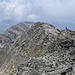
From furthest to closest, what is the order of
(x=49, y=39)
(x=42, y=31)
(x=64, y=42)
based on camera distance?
(x=42, y=31), (x=49, y=39), (x=64, y=42)

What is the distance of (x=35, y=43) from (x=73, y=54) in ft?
236

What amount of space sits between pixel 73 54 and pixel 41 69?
42.9 ft

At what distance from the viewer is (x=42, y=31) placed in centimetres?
14650

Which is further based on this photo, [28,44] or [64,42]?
[28,44]

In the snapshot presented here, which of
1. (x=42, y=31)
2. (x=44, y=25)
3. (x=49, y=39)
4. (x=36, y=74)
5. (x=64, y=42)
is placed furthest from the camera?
(x=44, y=25)

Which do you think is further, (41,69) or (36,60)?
(36,60)

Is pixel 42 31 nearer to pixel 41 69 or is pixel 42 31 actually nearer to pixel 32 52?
pixel 32 52

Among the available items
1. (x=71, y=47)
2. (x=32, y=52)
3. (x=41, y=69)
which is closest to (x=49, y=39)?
(x=32, y=52)

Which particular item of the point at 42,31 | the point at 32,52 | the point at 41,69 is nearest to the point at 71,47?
the point at 41,69

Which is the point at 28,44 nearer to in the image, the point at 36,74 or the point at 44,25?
the point at 44,25

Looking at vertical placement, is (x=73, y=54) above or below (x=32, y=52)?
below

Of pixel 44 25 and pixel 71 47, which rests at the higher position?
pixel 44 25

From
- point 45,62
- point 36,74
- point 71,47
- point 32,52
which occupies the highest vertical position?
point 32,52

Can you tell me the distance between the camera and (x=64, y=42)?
86938 mm
